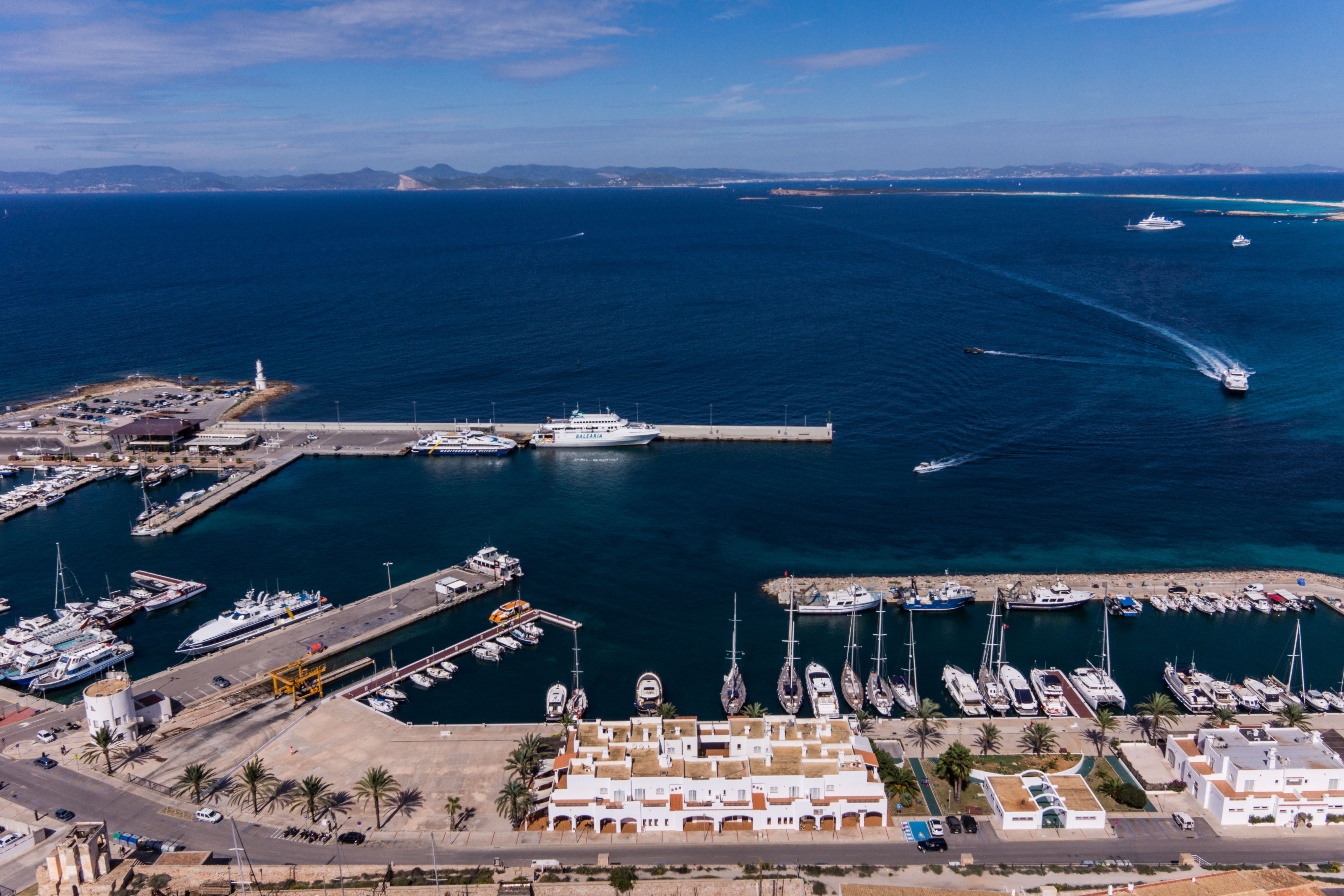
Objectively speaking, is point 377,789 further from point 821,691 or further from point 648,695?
point 821,691

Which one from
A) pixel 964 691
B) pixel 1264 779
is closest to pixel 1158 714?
pixel 1264 779

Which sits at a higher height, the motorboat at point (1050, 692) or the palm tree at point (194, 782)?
the palm tree at point (194, 782)

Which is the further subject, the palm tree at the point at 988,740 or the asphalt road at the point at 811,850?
the palm tree at the point at 988,740

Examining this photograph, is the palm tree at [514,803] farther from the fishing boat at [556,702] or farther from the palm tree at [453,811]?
the fishing boat at [556,702]

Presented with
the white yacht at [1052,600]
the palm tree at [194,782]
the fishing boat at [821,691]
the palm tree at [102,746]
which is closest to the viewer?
the palm tree at [194,782]

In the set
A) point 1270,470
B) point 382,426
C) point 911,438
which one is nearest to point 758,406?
point 911,438

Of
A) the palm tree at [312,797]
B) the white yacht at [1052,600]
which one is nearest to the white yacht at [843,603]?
the white yacht at [1052,600]

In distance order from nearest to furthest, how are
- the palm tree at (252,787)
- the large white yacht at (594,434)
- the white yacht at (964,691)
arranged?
the palm tree at (252,787) < the white yacht at (964,691) < the large white yacht at (594,434)

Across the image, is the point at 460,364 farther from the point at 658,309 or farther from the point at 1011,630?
the point at 1011,630
